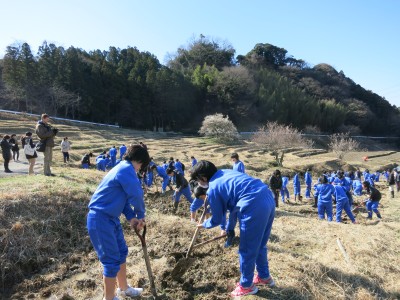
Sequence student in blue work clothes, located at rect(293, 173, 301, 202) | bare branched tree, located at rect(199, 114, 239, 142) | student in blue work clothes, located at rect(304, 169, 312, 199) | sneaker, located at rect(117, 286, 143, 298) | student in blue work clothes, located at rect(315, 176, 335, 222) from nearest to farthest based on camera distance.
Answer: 1. sneaker, located at rect(117, 286, 143, 298)
2. student in blue work clothes, located at rect(315, 176, 335, 222)
3. student in blue work clothes, located at rect(293, 173, 301, 202)
4. student in blue work clothes, located at rect(304, 169, 312, 199)
5. bare branched tree, located at rect(199, 114, 239, 142)

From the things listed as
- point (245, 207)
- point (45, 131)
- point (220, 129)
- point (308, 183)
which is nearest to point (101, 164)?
point (45, 131)

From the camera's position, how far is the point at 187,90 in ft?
172

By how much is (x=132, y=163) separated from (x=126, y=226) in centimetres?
314

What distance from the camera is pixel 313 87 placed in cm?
7138

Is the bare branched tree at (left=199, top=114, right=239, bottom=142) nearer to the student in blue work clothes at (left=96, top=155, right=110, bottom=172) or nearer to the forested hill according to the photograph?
the forested hill

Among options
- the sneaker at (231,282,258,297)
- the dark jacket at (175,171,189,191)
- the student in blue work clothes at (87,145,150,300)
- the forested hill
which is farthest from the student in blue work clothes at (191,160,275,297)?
the forested hill

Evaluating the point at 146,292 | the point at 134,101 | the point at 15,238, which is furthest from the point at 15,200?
the point at 134,101

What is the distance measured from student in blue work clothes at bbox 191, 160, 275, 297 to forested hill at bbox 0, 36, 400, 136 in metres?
37.2

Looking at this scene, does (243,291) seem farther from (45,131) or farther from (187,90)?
(187,90)

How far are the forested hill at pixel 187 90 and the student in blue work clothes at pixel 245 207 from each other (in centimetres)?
3721

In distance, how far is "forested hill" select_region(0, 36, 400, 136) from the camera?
38188mm

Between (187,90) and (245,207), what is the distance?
164 feet

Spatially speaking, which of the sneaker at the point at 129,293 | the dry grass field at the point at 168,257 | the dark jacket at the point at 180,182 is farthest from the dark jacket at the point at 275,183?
the sneaker at the point at 129,293

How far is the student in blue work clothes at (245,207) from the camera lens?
3.55 metres
